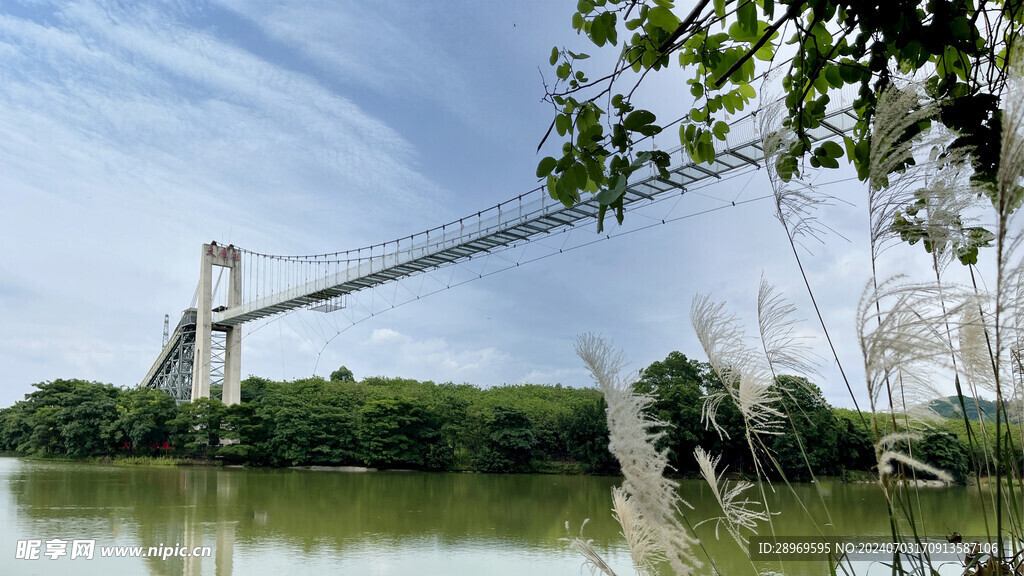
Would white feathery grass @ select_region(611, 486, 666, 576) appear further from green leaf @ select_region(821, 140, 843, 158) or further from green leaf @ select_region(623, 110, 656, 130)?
green leaf @ select_region(821, 140, 843, 158)

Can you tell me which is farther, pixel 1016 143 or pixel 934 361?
pixel 934 361

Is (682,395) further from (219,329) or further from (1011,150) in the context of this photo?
(1011,150)

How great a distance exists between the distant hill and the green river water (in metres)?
1.75

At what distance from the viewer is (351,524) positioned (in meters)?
8.21

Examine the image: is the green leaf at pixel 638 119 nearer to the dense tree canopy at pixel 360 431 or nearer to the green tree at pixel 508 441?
the dense tree canopy at pixel 360 431

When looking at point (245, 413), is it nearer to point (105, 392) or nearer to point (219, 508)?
point (105, 392)

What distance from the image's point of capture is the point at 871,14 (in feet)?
3.50

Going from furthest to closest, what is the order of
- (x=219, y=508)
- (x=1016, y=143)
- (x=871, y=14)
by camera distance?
(x=219, y=508) < (x=871, y=14) < (x=1016, y=143)

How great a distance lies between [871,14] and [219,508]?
10030 millimetres

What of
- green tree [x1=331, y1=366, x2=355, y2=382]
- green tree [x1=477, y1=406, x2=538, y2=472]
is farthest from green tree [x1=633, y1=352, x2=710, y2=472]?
green tree [x1=331, y1=366, x2=355, y2=382]

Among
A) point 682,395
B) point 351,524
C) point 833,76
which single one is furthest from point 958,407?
point 682,395

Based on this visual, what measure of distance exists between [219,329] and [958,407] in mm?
22418

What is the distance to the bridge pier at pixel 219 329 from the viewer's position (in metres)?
20.4

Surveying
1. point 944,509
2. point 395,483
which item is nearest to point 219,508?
point 395,483
